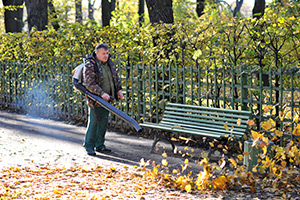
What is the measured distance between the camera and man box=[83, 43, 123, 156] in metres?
7.49

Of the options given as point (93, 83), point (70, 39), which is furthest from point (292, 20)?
point (70, 39)

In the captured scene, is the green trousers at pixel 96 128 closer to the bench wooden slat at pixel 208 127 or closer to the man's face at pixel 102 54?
the man's face at pixel 102 54

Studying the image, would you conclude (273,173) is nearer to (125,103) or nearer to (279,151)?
(279,151)

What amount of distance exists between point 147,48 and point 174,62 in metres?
0.77

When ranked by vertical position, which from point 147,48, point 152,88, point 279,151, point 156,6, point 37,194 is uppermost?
point 156,6

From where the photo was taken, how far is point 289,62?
23.9 ft

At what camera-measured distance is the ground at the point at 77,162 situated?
559cm

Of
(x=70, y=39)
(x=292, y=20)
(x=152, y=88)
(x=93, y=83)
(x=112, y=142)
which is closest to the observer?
(x=292, y=20)

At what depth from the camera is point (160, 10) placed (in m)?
10.1

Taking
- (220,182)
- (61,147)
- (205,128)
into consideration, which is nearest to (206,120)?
(205,128)

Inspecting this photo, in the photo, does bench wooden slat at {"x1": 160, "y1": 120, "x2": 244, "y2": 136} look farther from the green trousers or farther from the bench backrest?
the green trousers

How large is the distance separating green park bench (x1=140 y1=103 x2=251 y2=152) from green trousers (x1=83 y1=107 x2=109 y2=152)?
0.67 meters

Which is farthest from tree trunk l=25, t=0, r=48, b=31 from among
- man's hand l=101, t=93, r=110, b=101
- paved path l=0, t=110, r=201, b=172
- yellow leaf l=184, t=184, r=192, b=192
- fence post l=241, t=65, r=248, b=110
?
yellow leaf l=184, t=184, r=192, b=192

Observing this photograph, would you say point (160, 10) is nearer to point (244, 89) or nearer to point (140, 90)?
point (140, 90)
